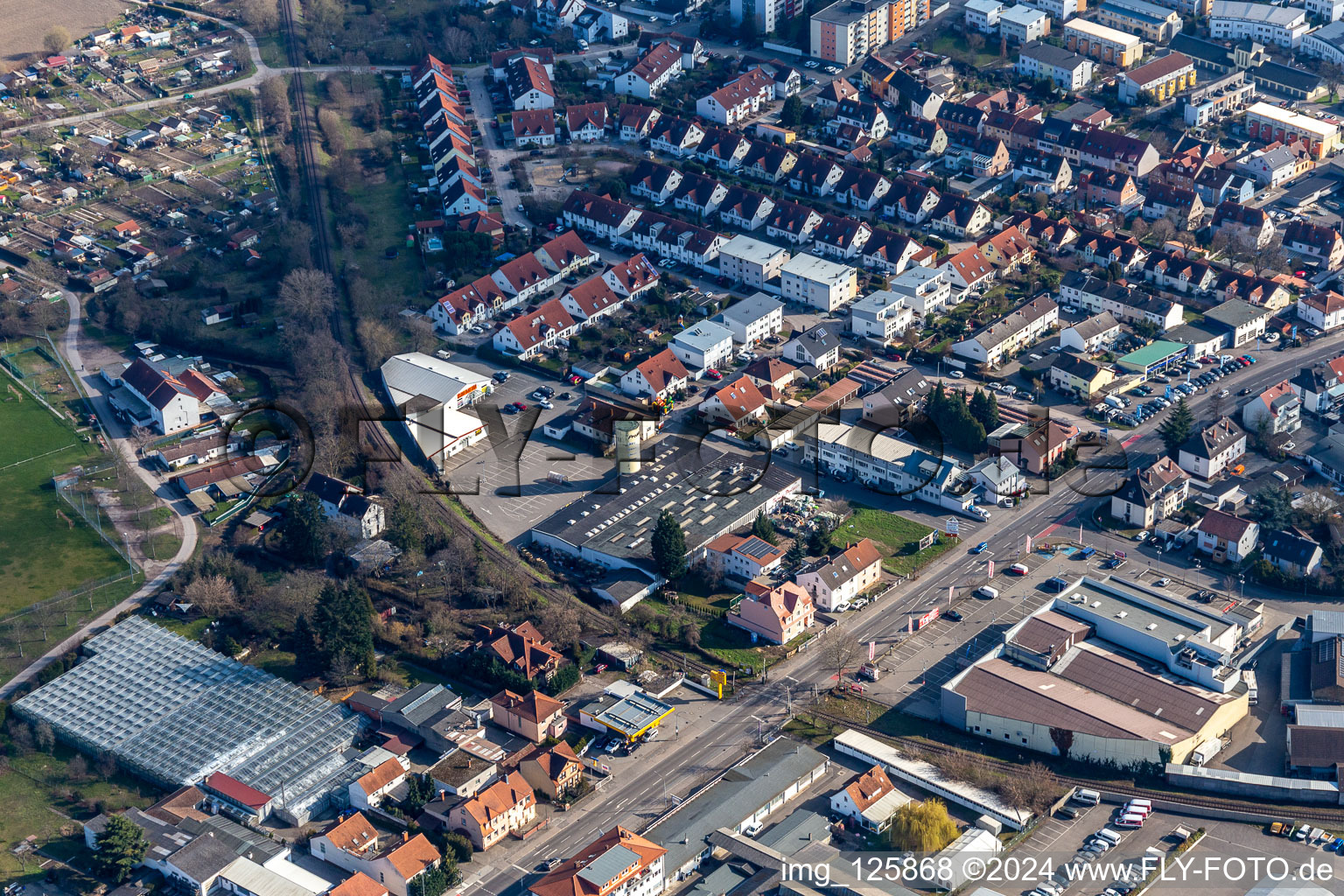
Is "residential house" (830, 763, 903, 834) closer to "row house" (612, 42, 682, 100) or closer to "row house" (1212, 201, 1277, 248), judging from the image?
"row house" (1212, 201, 1277, 248)

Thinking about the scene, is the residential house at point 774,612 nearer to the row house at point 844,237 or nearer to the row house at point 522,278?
the row house at point 522,278

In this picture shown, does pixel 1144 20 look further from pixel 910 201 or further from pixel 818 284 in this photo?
pixel 818 284

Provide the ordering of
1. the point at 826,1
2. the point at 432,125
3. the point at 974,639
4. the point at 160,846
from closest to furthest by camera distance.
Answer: the point at 160,846 < the point at 974,639 < the point at 432,125 < the point at 826,1

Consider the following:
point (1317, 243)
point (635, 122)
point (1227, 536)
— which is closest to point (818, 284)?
point (635, 122)

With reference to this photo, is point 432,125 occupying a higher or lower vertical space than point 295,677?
higher

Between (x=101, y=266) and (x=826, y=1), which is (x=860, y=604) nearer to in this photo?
(x=101, y=266)

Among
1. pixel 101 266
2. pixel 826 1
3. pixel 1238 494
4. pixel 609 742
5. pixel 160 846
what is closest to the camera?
pixel 160 846

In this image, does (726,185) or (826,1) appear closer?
(726,185)

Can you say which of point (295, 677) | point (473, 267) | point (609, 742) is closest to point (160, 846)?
point (295, 677)

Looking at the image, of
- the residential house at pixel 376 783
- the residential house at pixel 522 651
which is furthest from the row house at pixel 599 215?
the residential house at pixel 376 783
